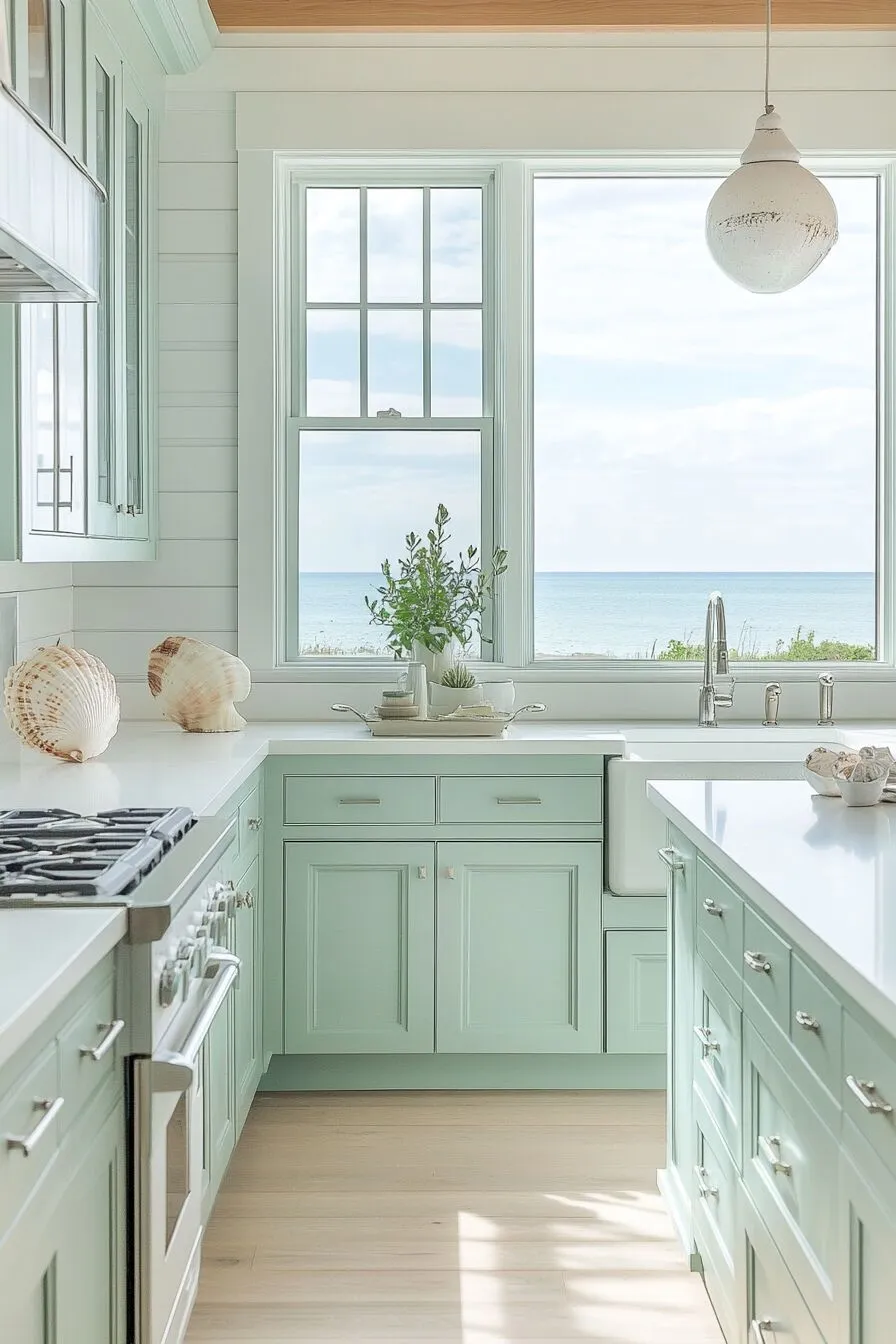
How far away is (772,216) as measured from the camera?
2381 mm

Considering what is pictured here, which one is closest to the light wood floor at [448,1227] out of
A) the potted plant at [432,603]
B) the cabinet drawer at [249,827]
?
the cabinet drawer at [249,827]

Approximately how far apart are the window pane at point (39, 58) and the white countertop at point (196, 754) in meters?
1.27

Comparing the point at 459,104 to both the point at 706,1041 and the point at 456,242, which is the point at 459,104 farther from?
the point at 706,1041

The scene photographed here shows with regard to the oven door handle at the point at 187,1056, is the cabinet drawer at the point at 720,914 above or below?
above

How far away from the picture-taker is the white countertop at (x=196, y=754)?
2.35 m

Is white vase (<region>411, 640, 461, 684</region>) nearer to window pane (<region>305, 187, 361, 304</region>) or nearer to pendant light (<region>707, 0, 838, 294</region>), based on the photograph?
window pane (<region>305, 187, 361, 304</region>)

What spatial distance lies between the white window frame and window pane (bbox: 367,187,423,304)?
58mm

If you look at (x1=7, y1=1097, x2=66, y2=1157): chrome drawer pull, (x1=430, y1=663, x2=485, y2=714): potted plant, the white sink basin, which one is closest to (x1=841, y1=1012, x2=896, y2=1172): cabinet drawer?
(x1=7, y1=1097, x2=66, y2=1157): chrome drawer pull

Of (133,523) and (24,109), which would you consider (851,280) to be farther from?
(24,109)

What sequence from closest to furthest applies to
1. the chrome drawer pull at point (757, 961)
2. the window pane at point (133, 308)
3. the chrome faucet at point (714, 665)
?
the chrome drawer pull at point (757, 961), the window pane at point (133, 308), the chrome faucet at point (714, 665)

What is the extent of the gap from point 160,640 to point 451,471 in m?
1.02

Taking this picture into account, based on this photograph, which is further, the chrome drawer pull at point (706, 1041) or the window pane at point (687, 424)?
the window pane at point (687, 424)

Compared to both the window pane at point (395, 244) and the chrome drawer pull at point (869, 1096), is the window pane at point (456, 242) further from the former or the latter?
the chrome drawer pull at point (869, 1096)

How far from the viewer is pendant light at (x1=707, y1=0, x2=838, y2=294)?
238cm
